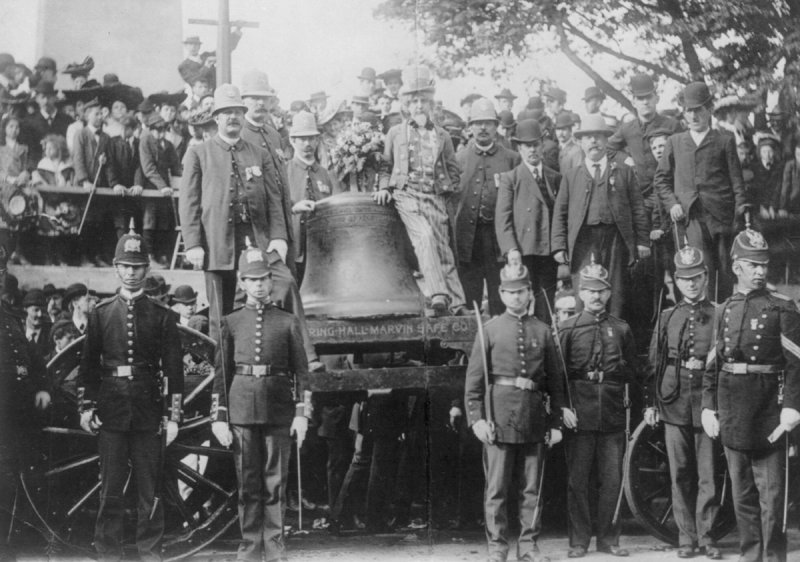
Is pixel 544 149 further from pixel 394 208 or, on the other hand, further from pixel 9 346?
pixel 9 346

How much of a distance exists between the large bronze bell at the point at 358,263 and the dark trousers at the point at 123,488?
155 cm

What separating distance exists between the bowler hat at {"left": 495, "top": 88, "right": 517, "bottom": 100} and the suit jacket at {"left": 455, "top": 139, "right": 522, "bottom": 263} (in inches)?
22.7

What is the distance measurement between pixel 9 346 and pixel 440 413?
124 inches

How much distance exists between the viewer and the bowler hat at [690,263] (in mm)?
6926

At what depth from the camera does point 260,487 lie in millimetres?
6195

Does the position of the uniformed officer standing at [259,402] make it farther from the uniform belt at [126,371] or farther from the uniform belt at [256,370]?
the uniform belt at [126,371]

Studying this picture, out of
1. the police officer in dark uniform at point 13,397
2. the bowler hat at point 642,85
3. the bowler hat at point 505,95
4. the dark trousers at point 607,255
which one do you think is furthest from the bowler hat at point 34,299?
the bowler hat at point 642,85

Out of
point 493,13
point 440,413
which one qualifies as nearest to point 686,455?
point 440,413

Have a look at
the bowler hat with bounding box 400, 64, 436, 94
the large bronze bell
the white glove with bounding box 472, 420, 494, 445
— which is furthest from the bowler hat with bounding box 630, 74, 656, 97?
the white glove with bounding box 472, 420, 494, 445

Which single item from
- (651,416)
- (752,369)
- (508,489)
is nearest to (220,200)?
(508,489)

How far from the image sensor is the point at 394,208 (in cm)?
741

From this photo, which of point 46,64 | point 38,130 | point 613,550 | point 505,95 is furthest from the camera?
point 505,95

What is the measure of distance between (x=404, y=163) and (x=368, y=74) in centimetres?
155

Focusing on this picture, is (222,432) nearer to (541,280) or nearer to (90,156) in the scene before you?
(90,156)
